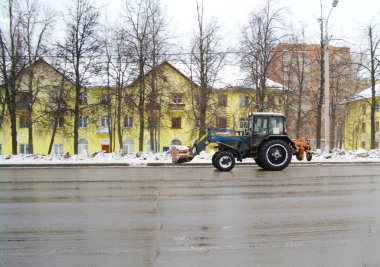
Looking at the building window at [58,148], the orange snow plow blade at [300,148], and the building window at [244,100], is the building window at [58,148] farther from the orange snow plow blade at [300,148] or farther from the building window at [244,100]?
→ the orange snow plow blade at [300,148]

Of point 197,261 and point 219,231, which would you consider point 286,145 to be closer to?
point 219,231

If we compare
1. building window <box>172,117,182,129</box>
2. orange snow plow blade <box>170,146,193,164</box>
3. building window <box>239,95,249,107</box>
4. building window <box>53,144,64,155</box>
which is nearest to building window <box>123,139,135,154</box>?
building window <box>172,117,182,129</box>

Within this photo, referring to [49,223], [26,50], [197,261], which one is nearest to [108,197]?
[49,223]

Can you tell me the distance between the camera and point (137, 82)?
2962 cm

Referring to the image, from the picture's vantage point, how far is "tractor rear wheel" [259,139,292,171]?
15.5 meters

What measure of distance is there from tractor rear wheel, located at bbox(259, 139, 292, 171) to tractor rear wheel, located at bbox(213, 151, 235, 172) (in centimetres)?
132

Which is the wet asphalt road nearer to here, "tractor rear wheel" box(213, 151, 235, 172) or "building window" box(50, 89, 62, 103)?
"tractor rear wheel" box(213, 151, 235, 172)

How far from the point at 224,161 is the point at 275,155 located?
2229 millimetres

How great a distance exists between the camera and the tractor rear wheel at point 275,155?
15.5m

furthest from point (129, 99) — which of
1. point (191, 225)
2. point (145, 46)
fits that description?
point (191, 225)

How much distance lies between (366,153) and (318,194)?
16.2 m

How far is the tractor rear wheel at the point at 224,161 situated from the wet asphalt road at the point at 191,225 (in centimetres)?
448

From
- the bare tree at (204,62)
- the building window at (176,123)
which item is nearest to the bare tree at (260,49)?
the bare tree at (204,62)

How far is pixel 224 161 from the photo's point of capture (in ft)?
50.1
